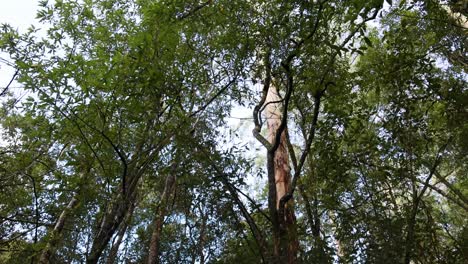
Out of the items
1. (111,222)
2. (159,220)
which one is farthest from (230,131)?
(111,222)

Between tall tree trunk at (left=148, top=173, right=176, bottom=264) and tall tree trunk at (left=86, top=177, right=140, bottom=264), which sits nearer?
tall tree trunk at (left=86, top=177, right=140, bottom=264)

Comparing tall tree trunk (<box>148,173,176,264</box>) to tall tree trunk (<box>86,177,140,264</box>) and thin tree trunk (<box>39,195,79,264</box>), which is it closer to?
thin tree trunk (<box>39,195,79,264</box>)

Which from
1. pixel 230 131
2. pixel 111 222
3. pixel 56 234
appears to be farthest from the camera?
pixel 230 131

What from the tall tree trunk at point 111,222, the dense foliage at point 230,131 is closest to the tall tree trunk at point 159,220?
the dense foliage at point 230,131

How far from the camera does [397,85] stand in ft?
12.4

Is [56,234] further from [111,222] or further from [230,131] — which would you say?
[230,131]

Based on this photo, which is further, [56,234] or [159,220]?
[159,220]

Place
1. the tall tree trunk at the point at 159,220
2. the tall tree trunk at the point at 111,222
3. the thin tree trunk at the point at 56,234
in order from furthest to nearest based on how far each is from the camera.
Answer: the tall tree trunk at the point at 159,220 < the thin tree trunk at the point at 56,234 < the tall tree trunk at the point at 111,222

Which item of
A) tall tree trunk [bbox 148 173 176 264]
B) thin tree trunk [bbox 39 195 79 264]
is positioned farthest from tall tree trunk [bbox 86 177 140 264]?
tall tree trunk [bbox 148 173 176 264]

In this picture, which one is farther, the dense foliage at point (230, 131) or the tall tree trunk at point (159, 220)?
the tall tree trunk at point (159, 220)

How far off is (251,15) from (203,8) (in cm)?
54

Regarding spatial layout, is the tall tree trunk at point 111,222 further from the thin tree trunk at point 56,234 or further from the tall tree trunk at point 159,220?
the tall tree trunk at point 159,220

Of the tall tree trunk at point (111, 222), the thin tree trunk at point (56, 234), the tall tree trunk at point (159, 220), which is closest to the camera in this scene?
the tall tree trunk at point (111, 222)

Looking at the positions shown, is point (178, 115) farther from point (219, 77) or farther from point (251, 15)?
point (251, 15)
